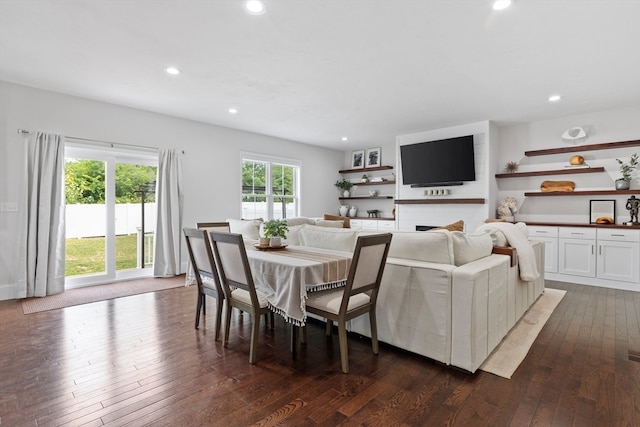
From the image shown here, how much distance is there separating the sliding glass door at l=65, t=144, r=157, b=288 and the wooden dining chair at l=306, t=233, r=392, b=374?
3990 mm

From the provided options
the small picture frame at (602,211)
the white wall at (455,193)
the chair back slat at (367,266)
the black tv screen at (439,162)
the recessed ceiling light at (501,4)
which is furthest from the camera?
the black tv screen at (439,162)

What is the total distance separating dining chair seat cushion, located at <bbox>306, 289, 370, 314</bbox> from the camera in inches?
87.9

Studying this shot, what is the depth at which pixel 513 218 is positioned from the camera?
5.72 meters

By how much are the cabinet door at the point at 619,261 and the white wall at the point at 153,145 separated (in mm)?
5422

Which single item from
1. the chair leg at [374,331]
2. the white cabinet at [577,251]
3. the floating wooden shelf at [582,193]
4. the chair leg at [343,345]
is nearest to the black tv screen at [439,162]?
the floating wooden shelf at [582,193]

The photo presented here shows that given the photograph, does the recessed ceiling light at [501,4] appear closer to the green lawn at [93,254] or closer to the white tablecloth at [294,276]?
the white tablecloth at [294,276]

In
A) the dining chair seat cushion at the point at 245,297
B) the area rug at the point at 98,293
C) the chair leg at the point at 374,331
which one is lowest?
the area rug at the point at 98,293

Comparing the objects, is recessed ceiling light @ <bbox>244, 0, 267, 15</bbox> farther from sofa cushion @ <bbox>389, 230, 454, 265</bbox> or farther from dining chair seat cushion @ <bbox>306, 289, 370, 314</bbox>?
dining chair seat cushion @ <bbox>306, 289, 370, 314</bbox>

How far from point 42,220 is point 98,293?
1.15m

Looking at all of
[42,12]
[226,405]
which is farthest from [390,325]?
[42,12]

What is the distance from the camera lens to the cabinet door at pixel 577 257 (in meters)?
4.73

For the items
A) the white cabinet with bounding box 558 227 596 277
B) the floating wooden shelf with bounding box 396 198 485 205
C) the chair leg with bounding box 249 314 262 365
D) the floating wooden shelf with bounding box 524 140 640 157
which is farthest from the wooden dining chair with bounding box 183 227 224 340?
the floating wooden shelf with bounding box 524 140 640 157

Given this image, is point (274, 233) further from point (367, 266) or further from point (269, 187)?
point (269, 187)

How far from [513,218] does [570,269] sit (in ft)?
3.88
